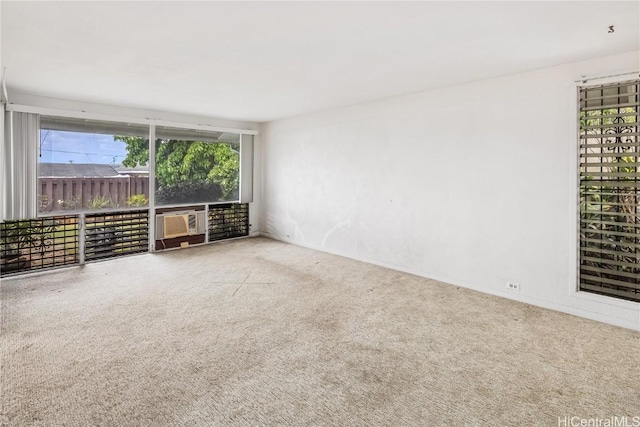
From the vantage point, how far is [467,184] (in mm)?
3770

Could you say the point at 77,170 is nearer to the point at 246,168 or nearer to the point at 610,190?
the point at 246,168

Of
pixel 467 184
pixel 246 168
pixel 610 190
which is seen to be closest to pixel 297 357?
pixel 467 184

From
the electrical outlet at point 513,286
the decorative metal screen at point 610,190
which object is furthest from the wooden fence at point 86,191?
the decorative metal screen at point 610,190

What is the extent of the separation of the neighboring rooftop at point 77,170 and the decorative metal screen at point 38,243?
57 centimetres

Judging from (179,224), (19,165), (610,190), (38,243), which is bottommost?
(38,243)

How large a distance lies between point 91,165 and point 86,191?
365 millimetres

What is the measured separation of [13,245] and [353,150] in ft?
14.8

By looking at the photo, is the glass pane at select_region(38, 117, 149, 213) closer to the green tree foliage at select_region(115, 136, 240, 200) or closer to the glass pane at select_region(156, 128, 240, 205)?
the green tree foliage at select_region(115, 136, 240, 200)

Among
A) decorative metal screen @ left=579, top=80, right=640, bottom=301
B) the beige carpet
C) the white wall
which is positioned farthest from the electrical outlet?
decorative metal screen @ left=579, top=80, right=640, bottom=301

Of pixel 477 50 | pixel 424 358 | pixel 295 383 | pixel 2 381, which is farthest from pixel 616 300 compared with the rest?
pixel 2 381

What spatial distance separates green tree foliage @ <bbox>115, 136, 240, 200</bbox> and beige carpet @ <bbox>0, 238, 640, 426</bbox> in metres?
2.12

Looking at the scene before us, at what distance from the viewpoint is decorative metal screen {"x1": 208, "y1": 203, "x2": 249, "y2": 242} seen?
6.18 metres

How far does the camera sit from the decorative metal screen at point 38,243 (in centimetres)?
416

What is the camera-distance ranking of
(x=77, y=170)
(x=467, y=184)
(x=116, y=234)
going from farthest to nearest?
(x=116, y=234)
(x=77, y=170)
(x=467, y=184)
